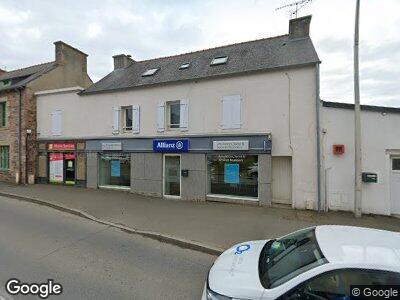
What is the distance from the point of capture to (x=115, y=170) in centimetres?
1349

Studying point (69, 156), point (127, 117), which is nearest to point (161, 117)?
point (127, 117)

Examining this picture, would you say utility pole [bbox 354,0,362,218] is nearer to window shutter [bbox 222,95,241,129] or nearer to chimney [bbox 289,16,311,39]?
chimney [bbox 289,16,311,39]

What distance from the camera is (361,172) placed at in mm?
9391

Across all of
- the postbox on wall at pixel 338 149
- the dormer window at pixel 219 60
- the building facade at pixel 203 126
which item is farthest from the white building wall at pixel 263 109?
the dormer window at pixel 219 60

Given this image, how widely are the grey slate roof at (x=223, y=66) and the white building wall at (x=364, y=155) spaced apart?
7.36 feet

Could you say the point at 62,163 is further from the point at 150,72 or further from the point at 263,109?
the point at 263,109

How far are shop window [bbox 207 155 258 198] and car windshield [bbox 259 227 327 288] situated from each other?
22.4 feet

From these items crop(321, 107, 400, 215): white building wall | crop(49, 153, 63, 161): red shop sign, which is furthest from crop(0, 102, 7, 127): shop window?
crop(321, 107, 400, 215): white building wall

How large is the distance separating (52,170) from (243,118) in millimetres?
10291

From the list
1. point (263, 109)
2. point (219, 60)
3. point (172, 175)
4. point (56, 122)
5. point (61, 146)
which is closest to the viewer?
point (263, 109)

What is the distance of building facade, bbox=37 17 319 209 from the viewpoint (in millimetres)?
10086

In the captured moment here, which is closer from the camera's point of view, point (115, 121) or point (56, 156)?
point (115, 121)

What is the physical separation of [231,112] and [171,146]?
2721 mm

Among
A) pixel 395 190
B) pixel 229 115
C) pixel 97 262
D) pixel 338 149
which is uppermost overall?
pixel 229 115
